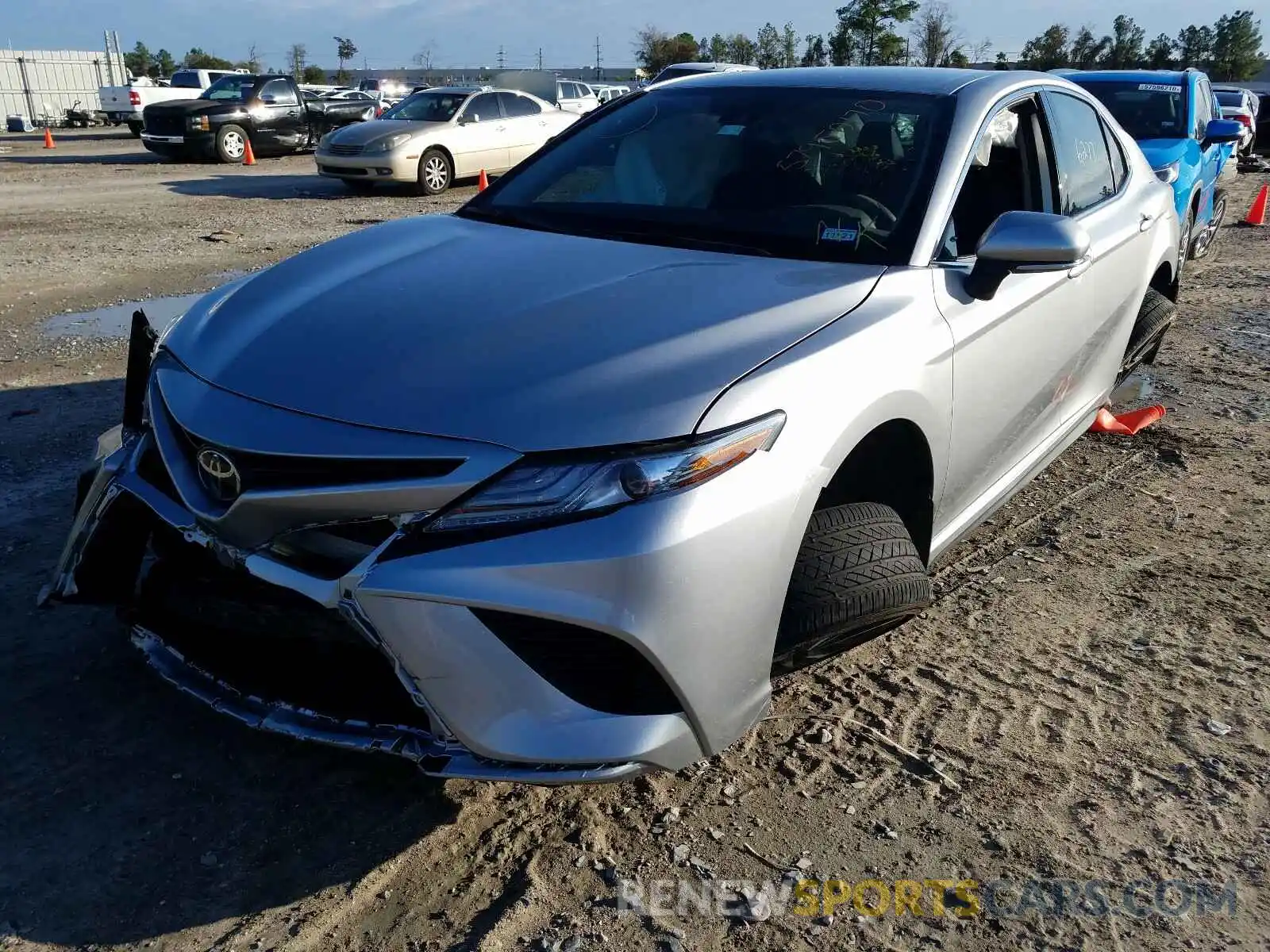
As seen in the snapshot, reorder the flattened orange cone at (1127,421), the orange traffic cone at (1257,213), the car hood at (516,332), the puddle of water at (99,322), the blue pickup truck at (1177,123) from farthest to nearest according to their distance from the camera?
1. the orange traffic cone at (1257,213)
2. the blue pickup truck at (1177,123)
3. the puddle of water at (99,322)
4. the flattened orange cone at (1127,421)
5. the car hood at (516,332)

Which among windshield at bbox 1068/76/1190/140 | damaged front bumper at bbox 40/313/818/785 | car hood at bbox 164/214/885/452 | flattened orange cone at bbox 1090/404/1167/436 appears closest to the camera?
damaged front bumper at bbox 40/313/818/785

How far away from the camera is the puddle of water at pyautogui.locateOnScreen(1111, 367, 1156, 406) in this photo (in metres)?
5.78

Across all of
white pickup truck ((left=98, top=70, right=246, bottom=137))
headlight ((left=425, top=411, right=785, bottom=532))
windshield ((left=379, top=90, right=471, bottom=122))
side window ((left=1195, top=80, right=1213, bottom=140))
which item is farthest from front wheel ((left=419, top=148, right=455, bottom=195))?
white pickup truck ((left=98, top=70, right=246, bottom=137))

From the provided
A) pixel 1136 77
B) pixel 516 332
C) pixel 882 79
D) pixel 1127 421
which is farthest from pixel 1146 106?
pixel 516 332

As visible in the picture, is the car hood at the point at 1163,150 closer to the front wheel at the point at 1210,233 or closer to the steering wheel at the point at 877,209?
the front wheel at the point at 1210,233

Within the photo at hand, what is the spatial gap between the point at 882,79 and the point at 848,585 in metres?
1.92

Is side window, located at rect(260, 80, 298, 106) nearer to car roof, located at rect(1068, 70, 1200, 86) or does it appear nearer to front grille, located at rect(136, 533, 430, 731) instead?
A: car roof, located at rect(1068, 70, 1200, 86)

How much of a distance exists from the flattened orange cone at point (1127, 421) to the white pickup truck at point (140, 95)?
25.7 metres

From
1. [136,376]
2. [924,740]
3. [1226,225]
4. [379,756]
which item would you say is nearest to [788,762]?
[924,740]

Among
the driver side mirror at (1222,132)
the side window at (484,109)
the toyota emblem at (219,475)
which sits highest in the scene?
the side window at (484,109)

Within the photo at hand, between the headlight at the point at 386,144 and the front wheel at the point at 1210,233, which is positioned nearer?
the front wheel at the point at 1210,233

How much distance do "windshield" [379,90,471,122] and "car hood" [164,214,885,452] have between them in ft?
42.8

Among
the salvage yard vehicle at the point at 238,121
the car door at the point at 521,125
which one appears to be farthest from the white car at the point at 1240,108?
the salvage yard vehicle at the point at 238,121

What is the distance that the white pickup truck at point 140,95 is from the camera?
85.4 feet
